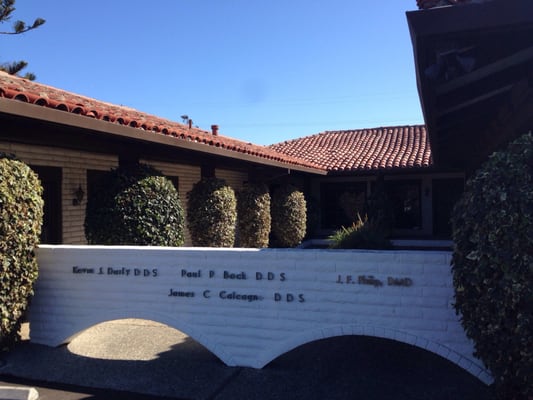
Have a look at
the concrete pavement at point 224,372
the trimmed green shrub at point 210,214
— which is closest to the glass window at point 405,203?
the trimmed green shrub at point 210,214

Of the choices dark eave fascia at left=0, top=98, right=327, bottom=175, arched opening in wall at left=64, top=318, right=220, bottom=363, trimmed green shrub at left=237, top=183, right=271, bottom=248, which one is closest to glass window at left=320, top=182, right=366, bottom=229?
trimmed green shrub at left=237, top=183, right=271, bottom=248

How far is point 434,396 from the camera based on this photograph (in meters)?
3.97

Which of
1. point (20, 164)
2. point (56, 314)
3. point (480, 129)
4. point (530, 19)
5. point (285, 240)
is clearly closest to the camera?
point (530, 19)

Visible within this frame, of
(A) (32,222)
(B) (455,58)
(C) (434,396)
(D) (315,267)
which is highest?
(B) (455,58)

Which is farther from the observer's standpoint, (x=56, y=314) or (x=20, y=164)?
(x=56, y=314)

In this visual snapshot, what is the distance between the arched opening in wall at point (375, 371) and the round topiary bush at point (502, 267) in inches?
38.0

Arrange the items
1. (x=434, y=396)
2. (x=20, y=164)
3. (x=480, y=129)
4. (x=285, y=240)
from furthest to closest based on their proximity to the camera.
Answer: (x=285, y=240) → (x=480, y=129) → (x=20, y=164) → (x=434, y=396)

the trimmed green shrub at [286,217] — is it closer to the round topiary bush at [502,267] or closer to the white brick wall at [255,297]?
the white brick wall at [255,297]

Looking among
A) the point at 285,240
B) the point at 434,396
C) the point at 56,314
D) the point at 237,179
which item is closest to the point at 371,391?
the point at 434,396

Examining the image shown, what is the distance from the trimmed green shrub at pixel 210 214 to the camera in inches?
337

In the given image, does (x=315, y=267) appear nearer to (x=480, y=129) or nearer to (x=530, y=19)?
(x=530, y=19)

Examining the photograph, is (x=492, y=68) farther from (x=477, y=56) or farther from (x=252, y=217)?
(x=252, y=217)

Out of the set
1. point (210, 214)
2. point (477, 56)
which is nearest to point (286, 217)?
point (210, 214)

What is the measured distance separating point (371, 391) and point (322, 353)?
112 cm
